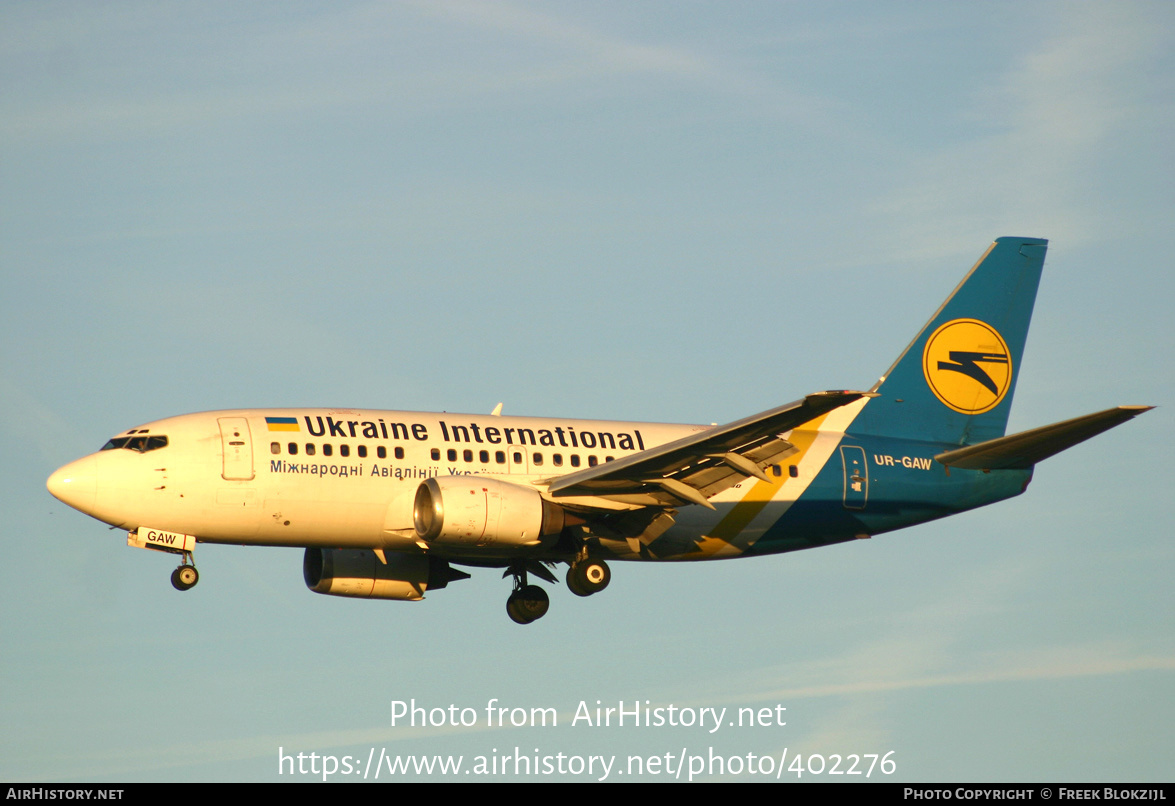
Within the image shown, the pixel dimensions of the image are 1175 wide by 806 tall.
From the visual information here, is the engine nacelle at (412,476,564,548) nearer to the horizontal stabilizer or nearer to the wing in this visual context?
the wing

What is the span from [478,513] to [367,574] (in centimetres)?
641

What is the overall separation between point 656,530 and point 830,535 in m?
5.64

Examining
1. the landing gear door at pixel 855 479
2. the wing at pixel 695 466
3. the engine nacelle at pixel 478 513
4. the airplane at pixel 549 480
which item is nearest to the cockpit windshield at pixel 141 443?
the airplane at pixel 549 480

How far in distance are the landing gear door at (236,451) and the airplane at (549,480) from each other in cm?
4

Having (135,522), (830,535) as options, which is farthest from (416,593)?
(830,535)

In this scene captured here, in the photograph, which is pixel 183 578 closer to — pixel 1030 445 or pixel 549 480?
pixel 549 480

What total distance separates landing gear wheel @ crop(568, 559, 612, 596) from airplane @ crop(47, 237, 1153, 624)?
5 centimetres

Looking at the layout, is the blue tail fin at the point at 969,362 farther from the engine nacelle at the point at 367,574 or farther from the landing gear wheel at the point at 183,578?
the landing gear wheel at the point at 183,578

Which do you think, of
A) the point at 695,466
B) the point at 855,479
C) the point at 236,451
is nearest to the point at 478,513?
the point at 695,466

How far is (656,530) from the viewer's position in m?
39.4

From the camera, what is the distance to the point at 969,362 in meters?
45.6

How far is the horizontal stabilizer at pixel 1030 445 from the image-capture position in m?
36.2

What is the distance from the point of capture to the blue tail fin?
44.1 m

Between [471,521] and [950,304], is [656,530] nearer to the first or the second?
[471,521]
